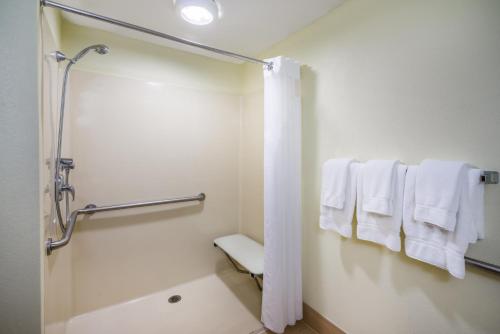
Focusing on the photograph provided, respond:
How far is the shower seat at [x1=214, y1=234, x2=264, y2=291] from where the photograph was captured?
170 centimetres

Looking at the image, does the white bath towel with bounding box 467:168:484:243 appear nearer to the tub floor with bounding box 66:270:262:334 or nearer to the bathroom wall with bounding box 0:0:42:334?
the tub floor with bounding box 66:270:262:334

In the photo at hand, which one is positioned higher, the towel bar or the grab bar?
the towel bar

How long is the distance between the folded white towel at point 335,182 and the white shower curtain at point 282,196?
0.26m

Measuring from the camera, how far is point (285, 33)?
1745mm

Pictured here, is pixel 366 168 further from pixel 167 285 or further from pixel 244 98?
pixel 167 285

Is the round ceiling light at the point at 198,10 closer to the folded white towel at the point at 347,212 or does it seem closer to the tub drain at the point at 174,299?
the folded white towel at the point at 347,212

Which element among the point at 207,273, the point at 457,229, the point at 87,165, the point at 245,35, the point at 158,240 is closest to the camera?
the point at 457,229

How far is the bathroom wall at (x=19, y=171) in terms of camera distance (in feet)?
2.60

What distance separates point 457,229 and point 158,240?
2098mm

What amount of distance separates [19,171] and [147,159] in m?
1.09

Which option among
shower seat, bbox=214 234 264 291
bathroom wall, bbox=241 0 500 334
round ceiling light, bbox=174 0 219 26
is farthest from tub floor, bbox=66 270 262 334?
round ceiling light, bbox=174 0 219 26

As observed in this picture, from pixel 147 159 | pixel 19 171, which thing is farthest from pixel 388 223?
pixel 147 159

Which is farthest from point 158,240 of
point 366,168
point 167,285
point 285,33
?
point 285,33

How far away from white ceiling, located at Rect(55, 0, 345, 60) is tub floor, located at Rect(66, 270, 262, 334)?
2.30m
